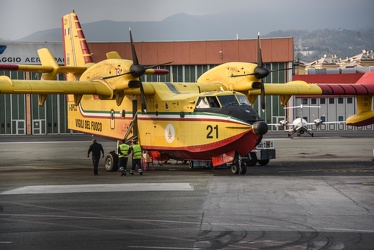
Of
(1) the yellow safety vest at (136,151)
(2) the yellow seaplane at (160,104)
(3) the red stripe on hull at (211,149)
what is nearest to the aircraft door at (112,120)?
(2) the yellow seaplane at (160,104)

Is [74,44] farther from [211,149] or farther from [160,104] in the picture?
[211,149]

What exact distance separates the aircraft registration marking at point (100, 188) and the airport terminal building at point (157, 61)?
5565cm

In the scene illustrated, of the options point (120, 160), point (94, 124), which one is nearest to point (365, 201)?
point (120, 160)

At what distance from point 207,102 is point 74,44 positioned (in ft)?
40.3

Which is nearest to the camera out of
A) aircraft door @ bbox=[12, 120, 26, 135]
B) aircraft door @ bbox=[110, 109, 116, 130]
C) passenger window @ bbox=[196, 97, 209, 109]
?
passenger window @ bbox=[196, 97, 209, 109]

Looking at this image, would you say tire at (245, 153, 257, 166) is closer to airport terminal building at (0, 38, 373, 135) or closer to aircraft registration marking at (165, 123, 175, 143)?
aircraft registration marking at (165, 123, 175, 143)

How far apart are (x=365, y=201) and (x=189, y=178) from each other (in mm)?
10447

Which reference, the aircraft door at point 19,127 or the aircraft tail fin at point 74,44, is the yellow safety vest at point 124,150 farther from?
the aircraft door at point 19,127

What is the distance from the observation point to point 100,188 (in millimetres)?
28078

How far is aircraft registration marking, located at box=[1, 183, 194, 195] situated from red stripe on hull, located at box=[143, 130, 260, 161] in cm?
491

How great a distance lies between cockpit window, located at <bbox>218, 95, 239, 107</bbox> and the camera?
3406cm

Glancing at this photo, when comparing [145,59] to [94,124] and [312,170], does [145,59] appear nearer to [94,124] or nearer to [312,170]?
[94,124]

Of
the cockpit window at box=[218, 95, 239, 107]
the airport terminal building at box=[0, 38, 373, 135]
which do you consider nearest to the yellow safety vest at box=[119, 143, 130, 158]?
the cockpit window at box=[218, 95, 239, 107]

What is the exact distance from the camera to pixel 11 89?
115 ft
